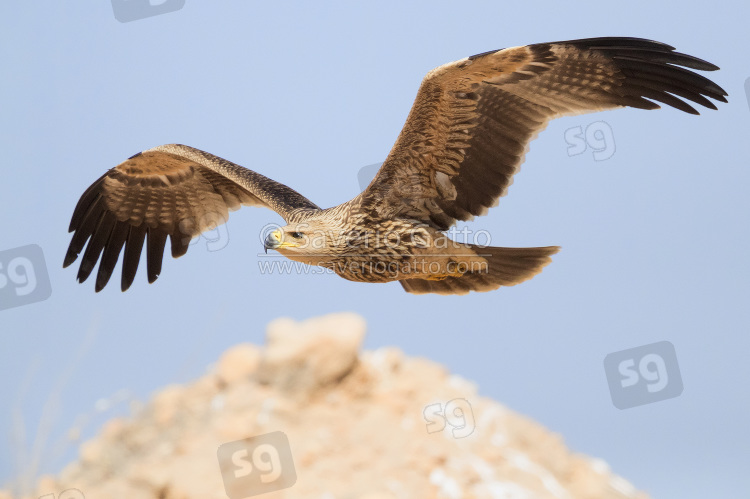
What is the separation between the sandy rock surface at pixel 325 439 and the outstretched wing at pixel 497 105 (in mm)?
3541

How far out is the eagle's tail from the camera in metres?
5.45

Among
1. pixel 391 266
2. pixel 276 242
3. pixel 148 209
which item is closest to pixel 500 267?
pixel 391 266

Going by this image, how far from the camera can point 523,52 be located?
5000 mm

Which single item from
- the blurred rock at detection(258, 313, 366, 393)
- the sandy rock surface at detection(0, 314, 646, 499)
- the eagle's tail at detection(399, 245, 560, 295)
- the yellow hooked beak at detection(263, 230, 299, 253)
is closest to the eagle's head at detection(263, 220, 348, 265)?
the yellow hooked beak at detection(263, 230, 299, 253)

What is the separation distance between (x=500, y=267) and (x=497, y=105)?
3.77ft

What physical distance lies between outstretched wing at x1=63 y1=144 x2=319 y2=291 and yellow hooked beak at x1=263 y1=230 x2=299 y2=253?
6.01 ft

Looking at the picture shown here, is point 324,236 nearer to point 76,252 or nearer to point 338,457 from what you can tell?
point 76,252

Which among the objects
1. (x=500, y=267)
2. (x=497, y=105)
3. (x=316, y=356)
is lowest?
(x=316, y=356)

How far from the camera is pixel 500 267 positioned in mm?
5527

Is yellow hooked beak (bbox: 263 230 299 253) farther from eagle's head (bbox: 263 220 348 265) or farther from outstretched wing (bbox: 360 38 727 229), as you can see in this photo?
outstretched wing (bbox: 360 38 727 229)

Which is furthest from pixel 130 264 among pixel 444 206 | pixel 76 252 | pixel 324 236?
pixel 444 206

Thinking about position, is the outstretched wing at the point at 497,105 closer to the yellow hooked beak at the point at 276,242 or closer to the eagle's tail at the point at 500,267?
the eagle's tail at the point at 500,267

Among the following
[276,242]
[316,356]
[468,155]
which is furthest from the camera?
[316,356]

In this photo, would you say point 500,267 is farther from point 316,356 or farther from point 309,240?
point 316,356
